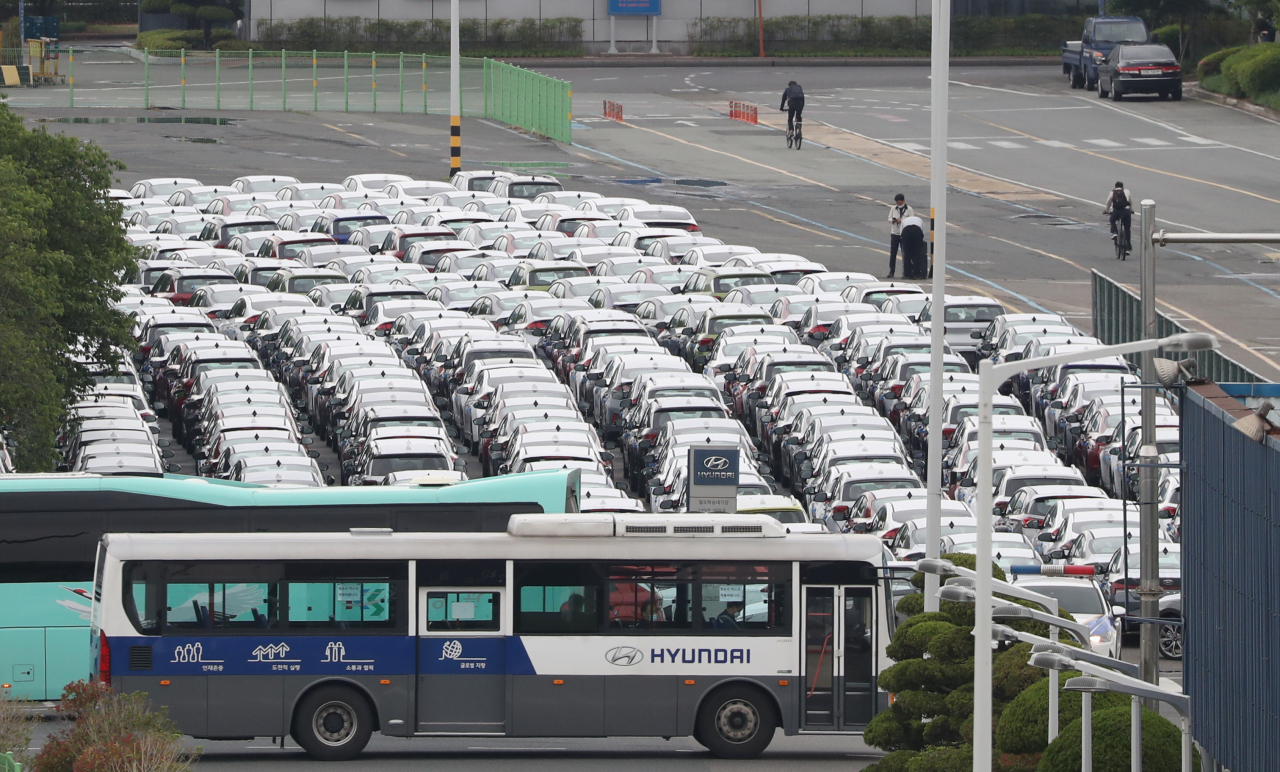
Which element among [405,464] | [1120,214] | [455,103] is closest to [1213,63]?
[1120,214]

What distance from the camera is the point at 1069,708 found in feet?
49.4

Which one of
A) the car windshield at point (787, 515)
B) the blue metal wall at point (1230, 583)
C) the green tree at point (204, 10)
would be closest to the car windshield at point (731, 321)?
the car windshield at point (787, 515)

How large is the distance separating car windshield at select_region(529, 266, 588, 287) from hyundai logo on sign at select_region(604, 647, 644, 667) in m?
23.4

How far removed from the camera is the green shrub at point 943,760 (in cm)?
1560

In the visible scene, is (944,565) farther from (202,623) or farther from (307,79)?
(307,79)

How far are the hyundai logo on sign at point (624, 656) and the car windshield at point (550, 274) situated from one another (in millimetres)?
23384

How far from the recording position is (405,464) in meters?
29.8

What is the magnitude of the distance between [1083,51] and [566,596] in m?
60.5

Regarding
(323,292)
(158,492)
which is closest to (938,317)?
(158,492)

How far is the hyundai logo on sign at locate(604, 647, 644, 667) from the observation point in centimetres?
2123

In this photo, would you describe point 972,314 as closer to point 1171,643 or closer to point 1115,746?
point 1171,643

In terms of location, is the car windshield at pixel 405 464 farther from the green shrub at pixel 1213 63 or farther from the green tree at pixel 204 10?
the green tree at pixel 204 10

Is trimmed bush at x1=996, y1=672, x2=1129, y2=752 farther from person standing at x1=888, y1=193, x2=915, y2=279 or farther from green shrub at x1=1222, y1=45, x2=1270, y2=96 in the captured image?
green shrub at x1=1222, y1=45, x2=1270, y2=96

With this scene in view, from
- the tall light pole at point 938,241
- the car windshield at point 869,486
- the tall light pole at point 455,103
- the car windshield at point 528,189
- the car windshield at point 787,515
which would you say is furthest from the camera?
the tall light pole at point 455,103
